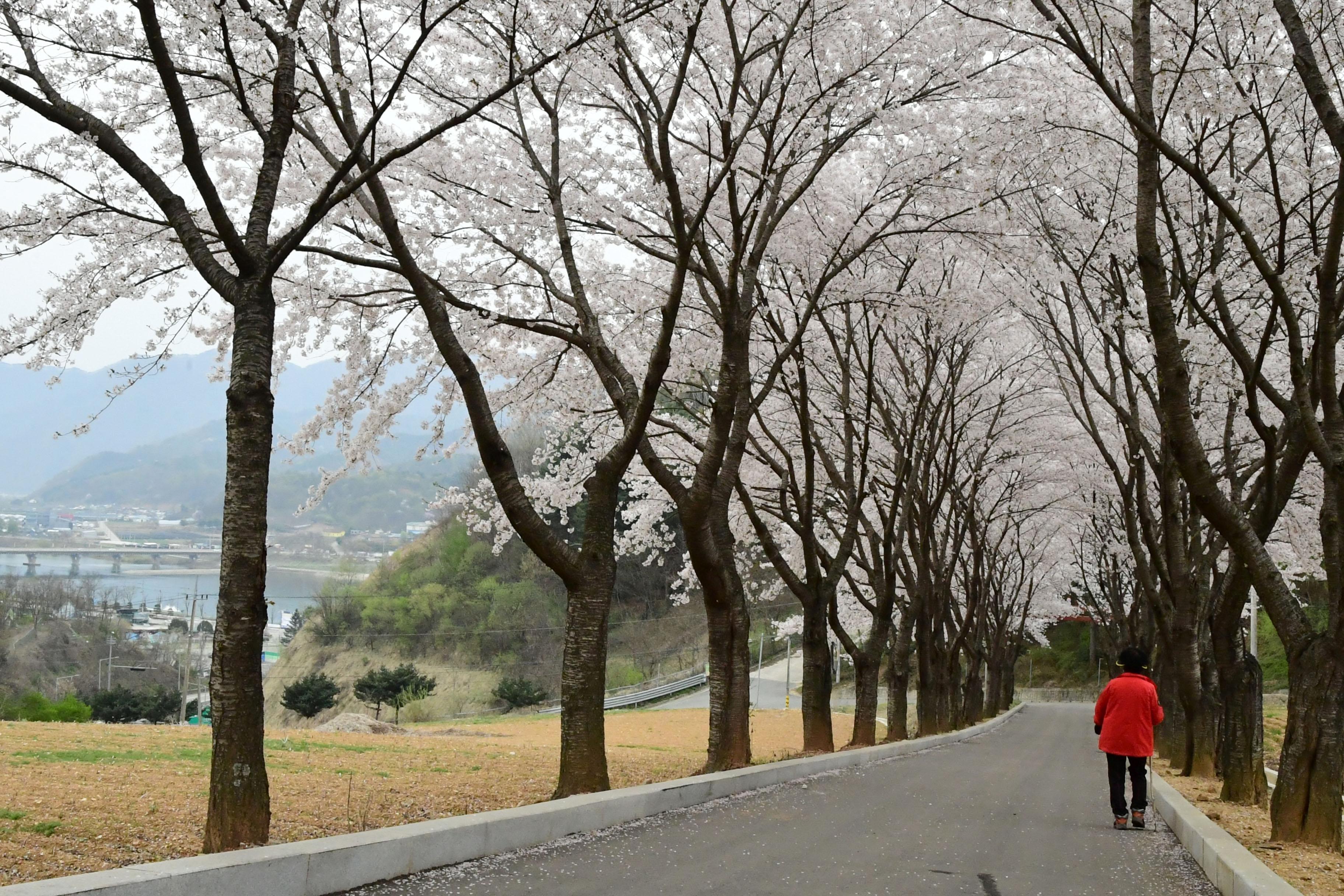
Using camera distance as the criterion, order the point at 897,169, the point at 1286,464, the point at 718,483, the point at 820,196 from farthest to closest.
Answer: the point at 820,196, the point at 897,169, the point at 718,483, the point at 1286,464

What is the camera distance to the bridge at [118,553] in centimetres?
13100

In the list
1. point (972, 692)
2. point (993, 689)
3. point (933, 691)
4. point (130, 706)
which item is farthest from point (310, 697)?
point (933, 691)

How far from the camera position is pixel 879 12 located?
36.7ft

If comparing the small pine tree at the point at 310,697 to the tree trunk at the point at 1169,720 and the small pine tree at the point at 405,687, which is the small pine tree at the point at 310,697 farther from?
the tree trunk at the point at 1169,720

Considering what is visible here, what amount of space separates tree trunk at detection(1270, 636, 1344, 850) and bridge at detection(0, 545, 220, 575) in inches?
4992

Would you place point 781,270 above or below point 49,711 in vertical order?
above

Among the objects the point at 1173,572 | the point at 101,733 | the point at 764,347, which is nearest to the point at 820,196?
the point at 764,347

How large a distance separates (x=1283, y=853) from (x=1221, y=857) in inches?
42.2

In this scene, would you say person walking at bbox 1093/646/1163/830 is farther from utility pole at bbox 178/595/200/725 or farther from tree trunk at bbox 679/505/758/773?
utility pole at bbox 178/595/200/725

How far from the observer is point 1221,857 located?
6293 mm

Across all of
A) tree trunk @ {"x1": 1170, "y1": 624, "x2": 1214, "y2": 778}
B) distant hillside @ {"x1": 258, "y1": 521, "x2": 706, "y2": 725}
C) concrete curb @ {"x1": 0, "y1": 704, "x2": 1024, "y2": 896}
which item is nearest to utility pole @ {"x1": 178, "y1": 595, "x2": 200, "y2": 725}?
distant hillside @ {"x1": 258, "y1": 521, "x2": 706, "y2": 725}

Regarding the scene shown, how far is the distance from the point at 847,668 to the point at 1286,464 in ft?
229

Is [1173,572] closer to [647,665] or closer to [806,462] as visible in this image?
[806,462]

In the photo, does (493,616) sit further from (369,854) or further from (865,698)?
(369,854)
